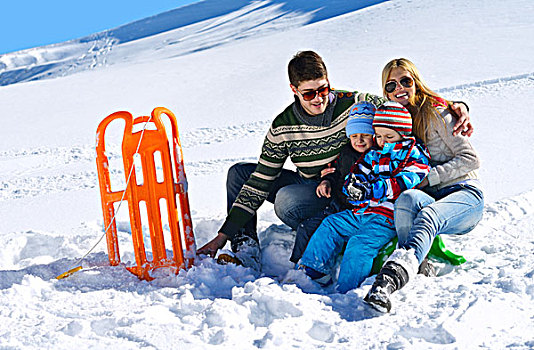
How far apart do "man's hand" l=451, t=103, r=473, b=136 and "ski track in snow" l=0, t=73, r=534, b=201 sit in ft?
11.7

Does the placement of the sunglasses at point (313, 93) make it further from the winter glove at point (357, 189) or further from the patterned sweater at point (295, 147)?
the winter glove at point (357, 189)

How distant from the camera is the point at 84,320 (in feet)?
7.25

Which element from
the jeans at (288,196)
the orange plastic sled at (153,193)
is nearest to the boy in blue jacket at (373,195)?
the jeans at (288,196)

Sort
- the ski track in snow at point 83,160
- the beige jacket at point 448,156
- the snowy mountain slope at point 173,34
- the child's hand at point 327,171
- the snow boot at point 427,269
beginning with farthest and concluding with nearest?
the snowy mountain slope at point 173,34, the ski track in snow at point 83,160, the child's hand at point 327,171, the beige jacket at point 448,156, the snow boot at point 427,269

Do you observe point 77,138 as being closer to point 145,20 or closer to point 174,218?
point 174,218

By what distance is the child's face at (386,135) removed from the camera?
271 cm

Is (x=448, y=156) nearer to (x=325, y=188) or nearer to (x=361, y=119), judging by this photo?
(x=361, y=119)

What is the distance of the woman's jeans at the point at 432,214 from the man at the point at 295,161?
0.50 meters

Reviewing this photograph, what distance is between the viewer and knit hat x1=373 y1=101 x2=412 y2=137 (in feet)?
8.87

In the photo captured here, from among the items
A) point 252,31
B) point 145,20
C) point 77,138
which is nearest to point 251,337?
point 77,138

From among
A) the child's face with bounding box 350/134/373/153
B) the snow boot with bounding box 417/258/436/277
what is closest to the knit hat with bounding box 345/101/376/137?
the child's face with bounding box 350/134/373/153

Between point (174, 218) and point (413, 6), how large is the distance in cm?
2402

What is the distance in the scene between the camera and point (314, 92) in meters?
2.92

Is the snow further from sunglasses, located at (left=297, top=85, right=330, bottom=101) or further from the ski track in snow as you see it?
sunglasses, located at (left=297, top=85, right=330, bottom=101)
